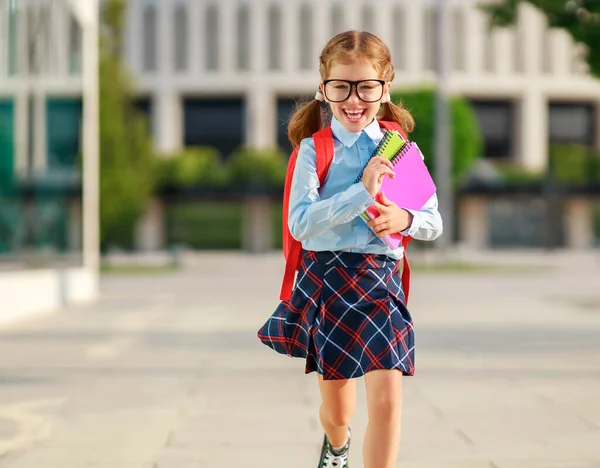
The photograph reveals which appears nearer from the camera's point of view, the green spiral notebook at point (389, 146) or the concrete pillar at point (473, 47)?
the green spiral notebook at point (389, 146)

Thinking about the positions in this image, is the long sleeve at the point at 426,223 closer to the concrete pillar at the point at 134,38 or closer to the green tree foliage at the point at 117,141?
the green tree foliage at the point at 117,141

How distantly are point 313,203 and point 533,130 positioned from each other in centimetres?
5966

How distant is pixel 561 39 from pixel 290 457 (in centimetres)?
5973

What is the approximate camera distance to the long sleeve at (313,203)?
3561mm

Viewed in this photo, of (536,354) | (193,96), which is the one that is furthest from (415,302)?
(193,96)

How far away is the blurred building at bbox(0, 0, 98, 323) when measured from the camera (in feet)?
46.9

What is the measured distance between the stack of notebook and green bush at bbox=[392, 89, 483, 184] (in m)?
38.8

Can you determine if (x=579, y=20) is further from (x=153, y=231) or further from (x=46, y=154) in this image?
(x=153, y=231)

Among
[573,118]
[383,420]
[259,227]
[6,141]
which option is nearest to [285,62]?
[259,227]

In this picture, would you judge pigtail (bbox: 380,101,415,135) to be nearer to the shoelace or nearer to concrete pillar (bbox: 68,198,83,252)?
the shoelace

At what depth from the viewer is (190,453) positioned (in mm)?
5391

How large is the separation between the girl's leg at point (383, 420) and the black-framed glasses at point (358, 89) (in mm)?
972

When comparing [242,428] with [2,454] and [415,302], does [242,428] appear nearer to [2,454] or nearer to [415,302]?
[2,454]

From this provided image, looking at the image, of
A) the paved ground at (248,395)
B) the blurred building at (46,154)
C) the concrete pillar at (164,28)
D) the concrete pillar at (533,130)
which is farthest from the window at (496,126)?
the paved ground at (248,395)
